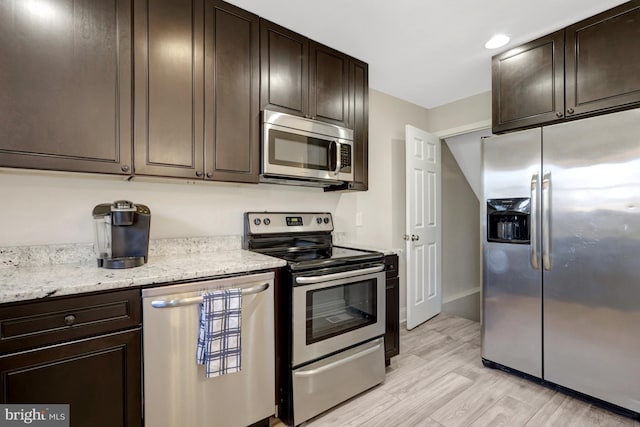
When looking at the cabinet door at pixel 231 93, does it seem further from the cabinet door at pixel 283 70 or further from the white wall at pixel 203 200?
the white wall at pixel 203 200

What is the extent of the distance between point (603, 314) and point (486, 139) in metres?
1.37

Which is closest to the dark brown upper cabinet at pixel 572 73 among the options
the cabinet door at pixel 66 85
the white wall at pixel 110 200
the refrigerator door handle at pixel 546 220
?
the refrigerator door handle at pixel 546 220

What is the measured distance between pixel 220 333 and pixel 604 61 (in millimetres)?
2764

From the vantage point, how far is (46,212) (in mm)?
1558

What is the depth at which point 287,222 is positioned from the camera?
2.32 m

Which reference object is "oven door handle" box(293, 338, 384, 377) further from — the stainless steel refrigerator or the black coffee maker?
the black coffee maker

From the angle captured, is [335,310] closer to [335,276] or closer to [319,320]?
[319,320]

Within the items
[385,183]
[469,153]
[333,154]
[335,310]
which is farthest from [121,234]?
[469,153]

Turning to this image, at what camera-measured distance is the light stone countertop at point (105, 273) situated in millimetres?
1100

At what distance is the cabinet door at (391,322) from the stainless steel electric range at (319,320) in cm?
15

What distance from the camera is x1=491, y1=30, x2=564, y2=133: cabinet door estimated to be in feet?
6.79

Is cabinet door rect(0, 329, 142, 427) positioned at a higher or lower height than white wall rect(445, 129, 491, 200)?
lower

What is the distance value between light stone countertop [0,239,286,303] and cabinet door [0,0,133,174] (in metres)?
0.48

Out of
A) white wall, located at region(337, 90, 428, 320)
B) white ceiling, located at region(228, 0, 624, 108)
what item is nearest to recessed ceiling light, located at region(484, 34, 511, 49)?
white ceiling, located at region(228, 0, 624, 108)
